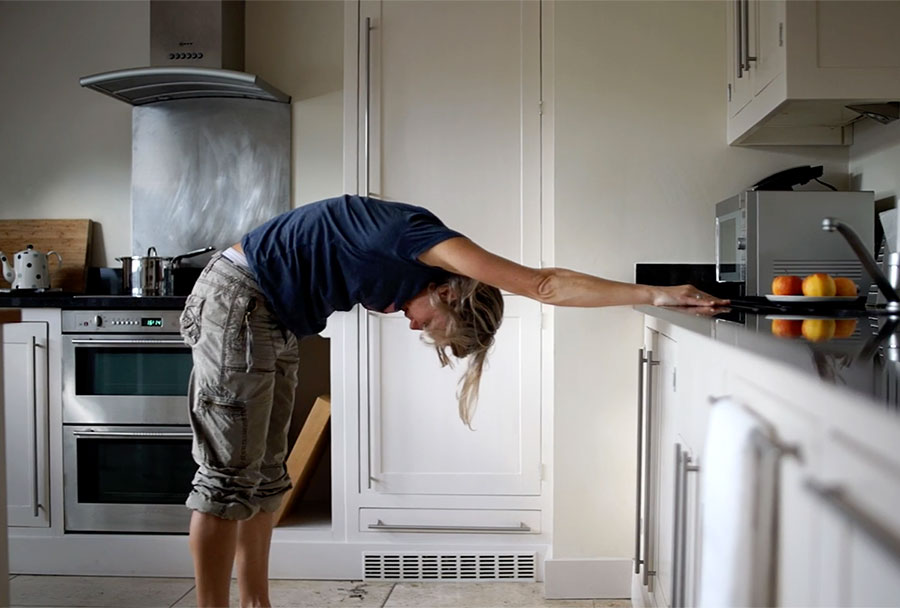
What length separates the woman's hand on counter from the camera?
2037 mm

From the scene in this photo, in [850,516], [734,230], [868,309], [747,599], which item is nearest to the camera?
[850,516]

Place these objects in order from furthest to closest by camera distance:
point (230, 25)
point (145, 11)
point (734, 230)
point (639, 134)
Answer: point (145, 11), point (230, 25), point (639, 134), point (734, 230)

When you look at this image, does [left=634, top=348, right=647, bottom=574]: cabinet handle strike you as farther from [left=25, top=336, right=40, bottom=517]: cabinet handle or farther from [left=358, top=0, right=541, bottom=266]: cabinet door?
[left=25, top=336, right=40, bottom=517]: cabinet handle

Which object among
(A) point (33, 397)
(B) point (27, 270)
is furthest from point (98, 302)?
(B) point (27, 270)

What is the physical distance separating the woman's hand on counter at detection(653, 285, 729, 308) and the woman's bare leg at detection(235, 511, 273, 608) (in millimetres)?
1105

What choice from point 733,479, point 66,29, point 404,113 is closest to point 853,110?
point 404,113

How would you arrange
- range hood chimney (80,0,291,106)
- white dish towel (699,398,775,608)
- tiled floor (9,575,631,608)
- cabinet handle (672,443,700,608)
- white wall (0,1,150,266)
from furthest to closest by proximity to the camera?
white wall (0,1,150,266), range hood chimney (80,0,291,106), tiled floor (9,575,631,608), cabinet handle (672,443,700,608), white dish towel (699,398,775,608)

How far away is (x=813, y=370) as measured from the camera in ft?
3.09

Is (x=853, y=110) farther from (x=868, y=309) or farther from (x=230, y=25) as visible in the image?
(x=230, y=25)

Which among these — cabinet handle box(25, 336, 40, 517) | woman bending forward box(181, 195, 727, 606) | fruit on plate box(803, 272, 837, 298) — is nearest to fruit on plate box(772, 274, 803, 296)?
fruit on plate box(803, 272, 837, 298)

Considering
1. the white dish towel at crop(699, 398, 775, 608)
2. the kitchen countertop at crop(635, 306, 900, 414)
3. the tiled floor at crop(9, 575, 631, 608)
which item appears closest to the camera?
the kitchen countertop at crop(635, 306, 900, 414)

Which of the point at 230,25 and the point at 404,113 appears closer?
the point at 404,113

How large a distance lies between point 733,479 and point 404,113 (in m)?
2.16

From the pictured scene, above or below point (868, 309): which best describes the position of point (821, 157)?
above
